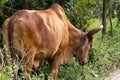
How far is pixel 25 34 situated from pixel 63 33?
5.14 feet

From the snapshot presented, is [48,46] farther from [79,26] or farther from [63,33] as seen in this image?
[79,26]

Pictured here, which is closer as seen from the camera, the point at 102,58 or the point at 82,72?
the point at 82,72

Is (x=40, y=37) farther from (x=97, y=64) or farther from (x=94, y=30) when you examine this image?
(x=97, y=64)

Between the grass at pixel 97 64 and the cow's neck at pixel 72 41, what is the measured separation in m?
0.64

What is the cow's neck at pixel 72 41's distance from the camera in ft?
29.2

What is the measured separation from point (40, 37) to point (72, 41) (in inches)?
71.1

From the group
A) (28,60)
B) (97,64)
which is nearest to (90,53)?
(97,64)

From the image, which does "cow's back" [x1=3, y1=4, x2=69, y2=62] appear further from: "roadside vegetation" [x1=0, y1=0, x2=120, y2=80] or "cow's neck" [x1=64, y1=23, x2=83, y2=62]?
"roadside vegetation" [x1=0, y1=0, x2=120, y2=80]

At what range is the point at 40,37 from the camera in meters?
7.26

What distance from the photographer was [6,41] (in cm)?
698

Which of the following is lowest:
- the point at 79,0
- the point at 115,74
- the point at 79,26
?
the point at 115,74

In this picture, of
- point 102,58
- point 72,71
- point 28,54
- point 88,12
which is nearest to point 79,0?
point 88,12

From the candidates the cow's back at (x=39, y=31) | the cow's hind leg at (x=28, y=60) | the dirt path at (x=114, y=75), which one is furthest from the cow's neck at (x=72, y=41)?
the cow's hind leg at (x=28, y=60)

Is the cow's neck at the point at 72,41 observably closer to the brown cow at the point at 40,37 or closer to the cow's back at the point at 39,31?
the brown cow at the point at 40,37
